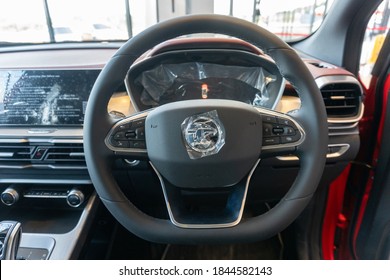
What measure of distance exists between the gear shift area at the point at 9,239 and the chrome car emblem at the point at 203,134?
1.57ft

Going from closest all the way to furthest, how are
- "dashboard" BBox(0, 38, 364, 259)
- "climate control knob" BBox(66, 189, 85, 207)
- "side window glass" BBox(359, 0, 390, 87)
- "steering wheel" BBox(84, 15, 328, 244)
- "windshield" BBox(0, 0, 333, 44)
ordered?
"steering wheel" BBox(84, 15, 328, 244)
"dashboard" BBox(0, 38, 364, 259)
"climate control knob" BBox(66, 189, 85, 207)
"side window glass" BBox(359, 0, 390, 87)
"windshield" BBox(0, 0, 333, 44)

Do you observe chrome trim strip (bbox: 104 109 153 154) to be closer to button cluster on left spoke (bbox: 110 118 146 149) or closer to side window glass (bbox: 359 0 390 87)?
button cluster on left spoke (bbox: 110 118 146 149)

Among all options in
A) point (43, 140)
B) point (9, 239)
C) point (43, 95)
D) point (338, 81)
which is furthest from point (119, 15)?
point (9, 239)

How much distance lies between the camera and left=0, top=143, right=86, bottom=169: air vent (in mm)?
929

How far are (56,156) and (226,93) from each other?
56cm

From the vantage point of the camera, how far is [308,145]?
0.68 m

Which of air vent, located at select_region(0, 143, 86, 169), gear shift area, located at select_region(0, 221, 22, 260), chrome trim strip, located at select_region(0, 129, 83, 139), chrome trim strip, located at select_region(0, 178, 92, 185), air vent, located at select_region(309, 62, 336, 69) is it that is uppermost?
air vent, located at select_region(309, 62, 336, 69)

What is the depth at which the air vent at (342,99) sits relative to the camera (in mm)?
938

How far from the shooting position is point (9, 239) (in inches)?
28.7

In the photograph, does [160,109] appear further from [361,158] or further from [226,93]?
[361,158]

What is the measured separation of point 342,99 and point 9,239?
1.00 metres

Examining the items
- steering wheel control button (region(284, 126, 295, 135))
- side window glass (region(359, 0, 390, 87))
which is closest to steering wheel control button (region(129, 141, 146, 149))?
steering wheel control button (region(284, 126, 295, 135))

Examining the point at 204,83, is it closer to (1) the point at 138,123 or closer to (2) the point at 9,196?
(1) the point at 138,123

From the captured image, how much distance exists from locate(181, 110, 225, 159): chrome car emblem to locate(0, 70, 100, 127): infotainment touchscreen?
0.47m
